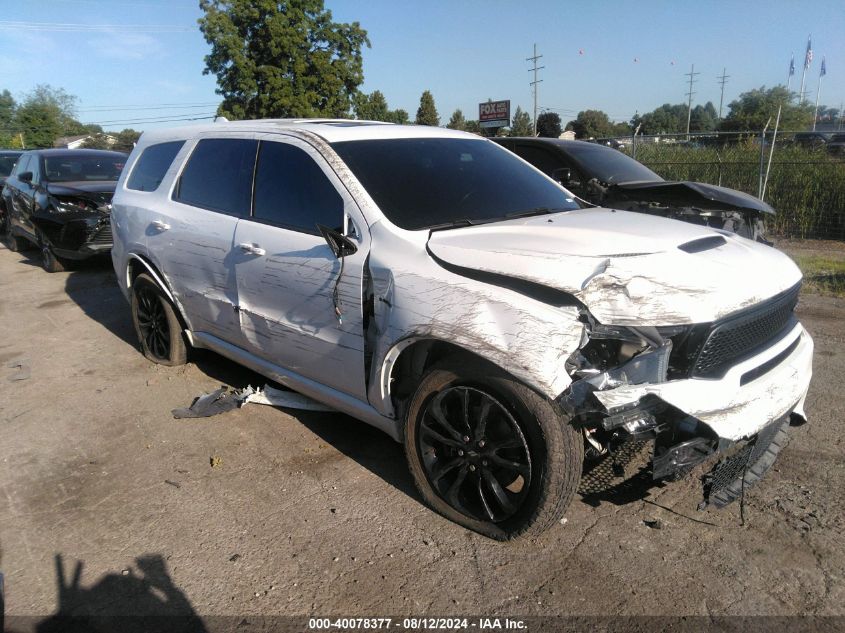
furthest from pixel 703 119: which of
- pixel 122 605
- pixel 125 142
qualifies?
pixel 122 605

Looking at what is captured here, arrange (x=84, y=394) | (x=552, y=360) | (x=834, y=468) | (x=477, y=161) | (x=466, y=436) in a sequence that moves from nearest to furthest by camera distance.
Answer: (x=552, y=360) → (x=466, y=436) → (x=834, y=468) → (x=477, y=161) → (x=84, y=394)

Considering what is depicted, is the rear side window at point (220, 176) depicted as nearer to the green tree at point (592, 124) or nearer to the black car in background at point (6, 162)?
the black car in background at point (6, 162)

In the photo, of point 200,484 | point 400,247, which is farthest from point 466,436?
point 200,484

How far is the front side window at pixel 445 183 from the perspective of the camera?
329 centimetres

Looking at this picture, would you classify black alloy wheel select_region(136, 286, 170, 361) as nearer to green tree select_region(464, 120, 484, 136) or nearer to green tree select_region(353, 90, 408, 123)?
green tree select_region(464, 120, 484, 136)

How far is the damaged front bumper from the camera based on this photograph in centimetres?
238

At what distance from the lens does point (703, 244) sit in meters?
2.91

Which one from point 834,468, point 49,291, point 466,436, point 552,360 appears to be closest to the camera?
point 552,360

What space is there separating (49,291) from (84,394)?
4.44 m

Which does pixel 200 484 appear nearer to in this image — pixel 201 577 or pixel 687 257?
pixel 201 577

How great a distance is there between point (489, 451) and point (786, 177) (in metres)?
11.6

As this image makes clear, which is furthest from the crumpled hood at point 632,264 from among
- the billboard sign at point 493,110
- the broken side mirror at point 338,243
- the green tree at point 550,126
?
the billboard sign at point 493,110

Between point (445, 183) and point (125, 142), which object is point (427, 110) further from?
point (445, 183)

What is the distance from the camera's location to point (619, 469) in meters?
2.91
